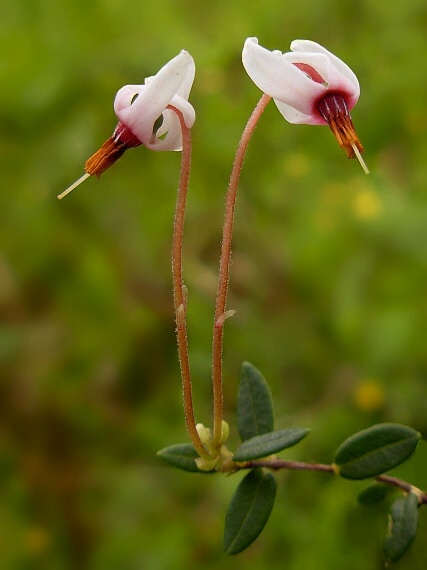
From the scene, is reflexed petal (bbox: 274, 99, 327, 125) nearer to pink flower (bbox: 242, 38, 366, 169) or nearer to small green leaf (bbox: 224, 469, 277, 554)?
pink flower (bbox: 242, 38, 366, 169)

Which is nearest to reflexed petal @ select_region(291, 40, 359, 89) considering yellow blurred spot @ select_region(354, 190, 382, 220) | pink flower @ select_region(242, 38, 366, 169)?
pink flower @ select_region(242, 38, 366, 169)

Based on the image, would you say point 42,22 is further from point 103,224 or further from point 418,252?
point 418,252

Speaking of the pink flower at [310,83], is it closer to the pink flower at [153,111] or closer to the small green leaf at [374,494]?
the pink flower at [153,111]

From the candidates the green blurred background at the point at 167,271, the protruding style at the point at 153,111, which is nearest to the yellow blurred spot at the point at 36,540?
the green blurred background at the point at 167,271

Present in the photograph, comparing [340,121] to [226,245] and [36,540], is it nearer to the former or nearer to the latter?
[226,245]

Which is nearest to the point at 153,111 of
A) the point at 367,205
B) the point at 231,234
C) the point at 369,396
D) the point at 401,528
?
the point at 231,234

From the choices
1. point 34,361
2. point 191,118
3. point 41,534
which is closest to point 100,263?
point 34,361
